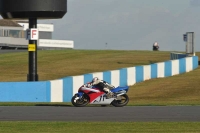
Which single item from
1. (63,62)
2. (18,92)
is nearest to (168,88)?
(18,92)

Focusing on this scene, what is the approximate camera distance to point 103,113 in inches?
650

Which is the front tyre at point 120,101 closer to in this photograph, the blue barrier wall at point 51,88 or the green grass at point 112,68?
the green grass at point 112,68

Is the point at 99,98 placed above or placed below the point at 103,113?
above

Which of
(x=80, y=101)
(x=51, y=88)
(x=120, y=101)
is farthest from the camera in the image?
(x=51, y=88)

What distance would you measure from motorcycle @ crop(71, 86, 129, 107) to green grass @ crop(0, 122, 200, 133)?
5093 millimetres

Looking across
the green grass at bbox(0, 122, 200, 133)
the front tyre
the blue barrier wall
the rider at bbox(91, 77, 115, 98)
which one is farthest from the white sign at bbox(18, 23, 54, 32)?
the green grass at bbox(0, 122, 200, 133)

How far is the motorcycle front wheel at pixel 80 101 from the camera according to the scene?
63.1ft

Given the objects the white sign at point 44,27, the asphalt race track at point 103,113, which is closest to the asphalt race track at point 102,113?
the asphalt race track at point 103,113

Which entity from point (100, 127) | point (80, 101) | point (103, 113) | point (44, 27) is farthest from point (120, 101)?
point (44, 27)

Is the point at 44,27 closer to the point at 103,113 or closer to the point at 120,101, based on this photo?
the point at 120,101

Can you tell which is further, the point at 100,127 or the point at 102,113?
the point at 102,113

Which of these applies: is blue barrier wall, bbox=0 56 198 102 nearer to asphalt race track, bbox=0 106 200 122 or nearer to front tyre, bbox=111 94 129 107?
asphalt race track, bbox=0 106 200 122

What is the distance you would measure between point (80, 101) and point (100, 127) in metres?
6.00

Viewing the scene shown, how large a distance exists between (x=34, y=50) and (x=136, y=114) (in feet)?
31.9
